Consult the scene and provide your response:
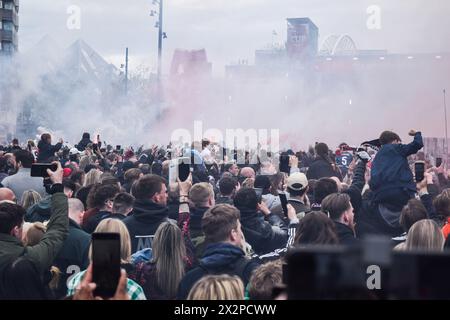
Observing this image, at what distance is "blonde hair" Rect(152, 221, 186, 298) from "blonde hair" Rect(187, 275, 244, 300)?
126cm

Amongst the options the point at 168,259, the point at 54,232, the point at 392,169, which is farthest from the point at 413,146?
the point at 54,232

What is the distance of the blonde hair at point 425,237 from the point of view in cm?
420

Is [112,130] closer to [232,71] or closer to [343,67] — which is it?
[232,71]

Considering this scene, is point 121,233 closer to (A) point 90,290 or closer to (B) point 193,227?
(B) point 193,227

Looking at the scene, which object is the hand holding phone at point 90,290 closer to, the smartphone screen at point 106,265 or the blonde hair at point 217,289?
the smartphone screen at point 106,265

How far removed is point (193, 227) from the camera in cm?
531

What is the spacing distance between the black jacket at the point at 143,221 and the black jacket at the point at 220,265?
1104mm

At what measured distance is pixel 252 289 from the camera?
3.21 meters

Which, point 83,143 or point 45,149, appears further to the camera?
point 83,143

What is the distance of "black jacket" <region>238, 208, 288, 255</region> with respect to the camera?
202 inches

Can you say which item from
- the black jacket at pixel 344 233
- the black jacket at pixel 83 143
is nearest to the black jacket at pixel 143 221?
the black jacket at pixel 344 233

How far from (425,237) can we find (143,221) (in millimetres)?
1926

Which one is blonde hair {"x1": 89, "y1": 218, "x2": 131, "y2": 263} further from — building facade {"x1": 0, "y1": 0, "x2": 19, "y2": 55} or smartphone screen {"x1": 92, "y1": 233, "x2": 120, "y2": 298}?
building facade {"x1": 0, "y1": 0, "x2": 19, "y2": 55}
